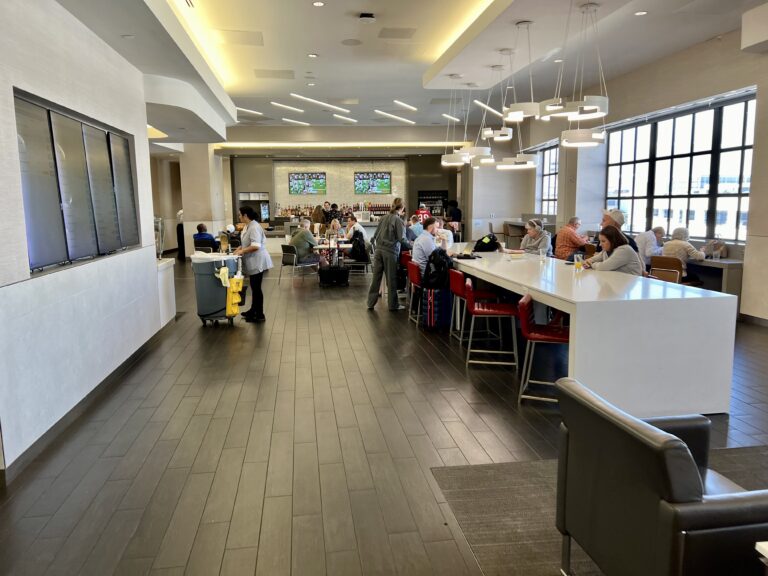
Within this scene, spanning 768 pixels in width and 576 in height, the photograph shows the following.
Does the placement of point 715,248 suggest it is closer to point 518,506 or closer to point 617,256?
point 617,256

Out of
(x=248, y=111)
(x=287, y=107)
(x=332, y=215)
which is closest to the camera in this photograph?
(x=287, y=107)

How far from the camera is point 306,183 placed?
19.8m

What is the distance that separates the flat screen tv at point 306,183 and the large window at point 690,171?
1067 centimetres

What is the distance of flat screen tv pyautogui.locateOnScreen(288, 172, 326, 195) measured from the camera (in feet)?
64.7

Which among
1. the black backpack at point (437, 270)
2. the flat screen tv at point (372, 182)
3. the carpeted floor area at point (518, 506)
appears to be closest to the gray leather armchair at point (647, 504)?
the carpeted floor area at point (518, 506)

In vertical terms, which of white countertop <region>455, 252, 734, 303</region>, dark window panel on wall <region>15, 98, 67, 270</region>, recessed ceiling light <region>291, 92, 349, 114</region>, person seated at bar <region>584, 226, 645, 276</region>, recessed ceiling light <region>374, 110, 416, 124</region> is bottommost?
white countertop <region>455, 252, 734, 303</region>

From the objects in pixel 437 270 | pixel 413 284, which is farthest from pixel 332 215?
pixel 437 270

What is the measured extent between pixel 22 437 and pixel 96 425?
67 centimetres

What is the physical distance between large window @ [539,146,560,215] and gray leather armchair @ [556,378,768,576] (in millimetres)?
13303

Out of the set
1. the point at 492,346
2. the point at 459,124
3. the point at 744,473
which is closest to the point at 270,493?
the point at 744,473

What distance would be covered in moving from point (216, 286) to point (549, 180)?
10979 millimetres

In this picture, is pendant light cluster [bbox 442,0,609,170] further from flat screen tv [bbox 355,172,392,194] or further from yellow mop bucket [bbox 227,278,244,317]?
flat screen tv [bbox 355,172,392,194]

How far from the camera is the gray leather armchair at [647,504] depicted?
5.37ft

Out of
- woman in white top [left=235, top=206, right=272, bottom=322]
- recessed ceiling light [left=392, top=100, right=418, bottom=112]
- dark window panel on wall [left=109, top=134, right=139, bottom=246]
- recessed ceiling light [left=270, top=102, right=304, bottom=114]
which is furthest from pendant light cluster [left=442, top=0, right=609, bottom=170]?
recessed ceiling light [left=270, top=102, right=304, bottom=114]
